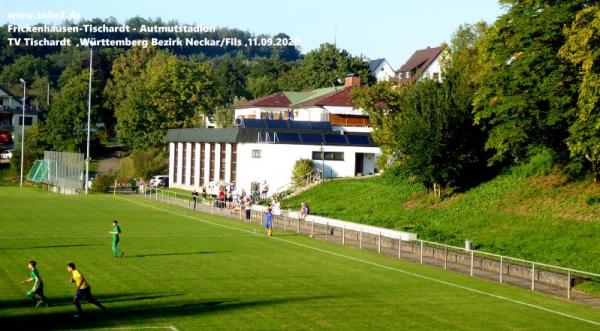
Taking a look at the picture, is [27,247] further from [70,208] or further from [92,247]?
[70,208]

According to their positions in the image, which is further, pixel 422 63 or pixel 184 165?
pixel 422 63

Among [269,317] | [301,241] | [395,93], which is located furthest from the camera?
[395,93]

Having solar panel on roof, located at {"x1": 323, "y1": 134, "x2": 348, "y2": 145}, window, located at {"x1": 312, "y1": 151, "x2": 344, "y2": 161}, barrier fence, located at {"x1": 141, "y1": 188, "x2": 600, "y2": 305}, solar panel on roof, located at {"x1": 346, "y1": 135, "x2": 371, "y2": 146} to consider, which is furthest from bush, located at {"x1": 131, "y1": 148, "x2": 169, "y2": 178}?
barrier fence, located at {"x1": 141, "y1": 188, "x2": 600, "y2": 305}

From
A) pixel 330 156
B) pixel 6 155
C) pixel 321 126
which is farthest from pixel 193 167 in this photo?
pixel 6 155

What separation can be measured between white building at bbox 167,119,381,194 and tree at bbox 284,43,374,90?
4065 centimetres

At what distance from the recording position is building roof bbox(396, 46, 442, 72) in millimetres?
133625

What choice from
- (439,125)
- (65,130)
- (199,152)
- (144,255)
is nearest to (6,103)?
(65,130)

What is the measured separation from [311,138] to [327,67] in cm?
5555

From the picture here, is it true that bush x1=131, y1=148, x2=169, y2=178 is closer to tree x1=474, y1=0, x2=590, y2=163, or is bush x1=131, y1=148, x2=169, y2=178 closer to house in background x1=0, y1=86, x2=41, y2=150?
house in background x1=0, y1=86, x2=41, y2=150

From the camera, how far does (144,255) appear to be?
35.3 metres

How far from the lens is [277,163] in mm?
75250

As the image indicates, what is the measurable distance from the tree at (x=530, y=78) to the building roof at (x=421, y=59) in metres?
85.8

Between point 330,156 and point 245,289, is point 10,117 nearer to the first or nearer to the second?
point 330,156

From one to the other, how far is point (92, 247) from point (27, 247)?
2625mm
